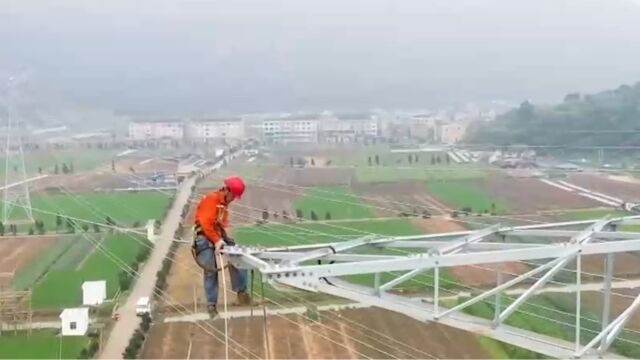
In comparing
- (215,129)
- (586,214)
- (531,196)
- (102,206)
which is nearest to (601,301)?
(586,214)

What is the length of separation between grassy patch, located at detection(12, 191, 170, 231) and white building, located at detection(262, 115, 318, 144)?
8.16 metres

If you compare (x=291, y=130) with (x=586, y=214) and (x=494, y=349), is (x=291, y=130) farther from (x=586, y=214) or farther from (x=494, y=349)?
(x=494, y=349)

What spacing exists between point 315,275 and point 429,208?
10.6 metres

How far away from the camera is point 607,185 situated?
14039mm

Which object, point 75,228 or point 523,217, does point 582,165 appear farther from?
point 75,228

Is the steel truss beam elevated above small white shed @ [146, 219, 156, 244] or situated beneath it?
elevated above

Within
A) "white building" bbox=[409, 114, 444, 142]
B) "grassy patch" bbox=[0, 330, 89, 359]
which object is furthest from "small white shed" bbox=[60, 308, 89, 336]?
"white building" bbox=[409, 114, 444, 142]

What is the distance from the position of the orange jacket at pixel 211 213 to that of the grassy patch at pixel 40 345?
4414mm

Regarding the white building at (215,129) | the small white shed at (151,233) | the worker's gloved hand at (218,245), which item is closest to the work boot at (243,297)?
the worker's gloved hand at (218,245)

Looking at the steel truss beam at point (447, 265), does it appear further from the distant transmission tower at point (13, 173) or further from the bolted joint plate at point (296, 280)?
the distant transmission tower at point (13, 173)

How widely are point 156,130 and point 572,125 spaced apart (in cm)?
1232

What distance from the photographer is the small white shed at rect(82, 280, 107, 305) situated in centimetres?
737

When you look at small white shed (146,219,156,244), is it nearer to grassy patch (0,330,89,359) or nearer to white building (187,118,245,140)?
grassy patch (0,330,89,359)

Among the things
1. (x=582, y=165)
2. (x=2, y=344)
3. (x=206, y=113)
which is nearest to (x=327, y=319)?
(x=2, y=344)
